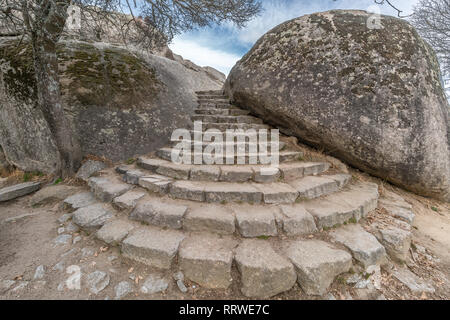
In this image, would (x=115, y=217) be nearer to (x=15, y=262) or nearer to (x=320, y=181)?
(x=15, y=262)

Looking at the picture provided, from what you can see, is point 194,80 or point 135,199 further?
point 194,80

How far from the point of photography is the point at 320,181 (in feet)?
9.25

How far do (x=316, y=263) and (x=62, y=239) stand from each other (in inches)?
115

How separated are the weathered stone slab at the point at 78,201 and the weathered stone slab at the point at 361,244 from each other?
348cm

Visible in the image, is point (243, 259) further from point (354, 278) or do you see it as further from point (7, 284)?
point (7, 284)

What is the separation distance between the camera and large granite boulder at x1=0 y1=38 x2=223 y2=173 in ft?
12.0

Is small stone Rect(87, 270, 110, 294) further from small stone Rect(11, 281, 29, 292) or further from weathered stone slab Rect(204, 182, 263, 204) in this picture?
weathered stone slab Rect(204, 182, 263, 204)

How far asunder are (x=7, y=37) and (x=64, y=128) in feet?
12.5

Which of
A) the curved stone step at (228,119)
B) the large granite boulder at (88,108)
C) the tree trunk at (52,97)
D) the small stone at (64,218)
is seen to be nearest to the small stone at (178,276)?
the small stone at (64,218)

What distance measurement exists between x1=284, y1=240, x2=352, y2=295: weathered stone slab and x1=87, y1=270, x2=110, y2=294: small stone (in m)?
1.80

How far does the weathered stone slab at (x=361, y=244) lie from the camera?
1854mm

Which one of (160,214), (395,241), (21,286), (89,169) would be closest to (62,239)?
(21,286)

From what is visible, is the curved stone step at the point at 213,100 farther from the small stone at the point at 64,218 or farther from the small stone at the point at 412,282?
the small stone at the point at 412,282
